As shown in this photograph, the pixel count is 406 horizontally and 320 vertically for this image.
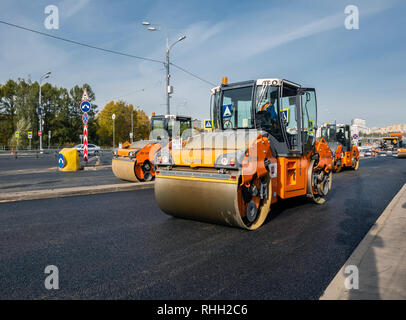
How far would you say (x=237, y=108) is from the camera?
20.2ft

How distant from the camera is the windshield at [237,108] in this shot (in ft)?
19.6

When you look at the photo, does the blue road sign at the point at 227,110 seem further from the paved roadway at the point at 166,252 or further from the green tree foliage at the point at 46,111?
the green tree foliage at the point at 46,111

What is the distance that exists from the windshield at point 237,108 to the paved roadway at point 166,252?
1921mm

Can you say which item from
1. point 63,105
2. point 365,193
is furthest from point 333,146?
point 63,105

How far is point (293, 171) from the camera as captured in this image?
595 centimetres

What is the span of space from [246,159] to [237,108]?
2023 mm

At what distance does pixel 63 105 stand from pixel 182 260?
67872mm

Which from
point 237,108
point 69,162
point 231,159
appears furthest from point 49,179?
point 231,159

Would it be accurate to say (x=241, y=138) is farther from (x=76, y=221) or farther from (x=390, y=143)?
(x=390, y=143)

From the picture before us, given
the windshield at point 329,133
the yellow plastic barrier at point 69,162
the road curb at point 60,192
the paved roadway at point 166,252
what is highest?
the windshield at point 329,133

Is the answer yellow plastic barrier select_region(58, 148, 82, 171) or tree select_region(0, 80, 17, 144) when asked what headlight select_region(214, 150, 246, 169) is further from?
tree select_region(0, 80, 17, 144)

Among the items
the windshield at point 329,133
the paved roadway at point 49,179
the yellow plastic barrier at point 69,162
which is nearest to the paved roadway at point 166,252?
the paved roadway at point 49,179

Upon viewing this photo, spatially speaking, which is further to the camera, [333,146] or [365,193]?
[333,146]

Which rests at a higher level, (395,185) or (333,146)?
(333,146)
